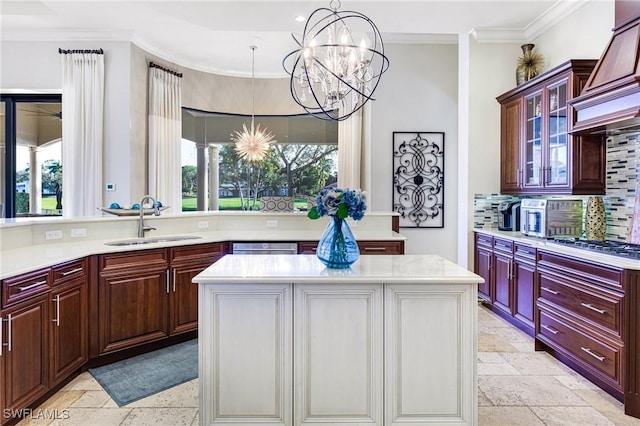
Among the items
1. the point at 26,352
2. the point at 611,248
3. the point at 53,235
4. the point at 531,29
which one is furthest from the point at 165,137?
the point at 611,248

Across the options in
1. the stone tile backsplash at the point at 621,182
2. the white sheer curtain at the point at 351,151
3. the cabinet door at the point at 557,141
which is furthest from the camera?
the white sheer curtain at the point at 351,151

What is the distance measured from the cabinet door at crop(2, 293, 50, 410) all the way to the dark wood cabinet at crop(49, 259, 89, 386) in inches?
2.9

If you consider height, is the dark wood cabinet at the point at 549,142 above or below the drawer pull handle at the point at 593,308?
above

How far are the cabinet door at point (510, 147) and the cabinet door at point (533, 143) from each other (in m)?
0.11

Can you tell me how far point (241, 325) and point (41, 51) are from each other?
526cm

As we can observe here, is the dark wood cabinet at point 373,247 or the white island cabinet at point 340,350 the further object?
the dark wood cabinet at point 373,247

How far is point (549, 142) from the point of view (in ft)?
11.7

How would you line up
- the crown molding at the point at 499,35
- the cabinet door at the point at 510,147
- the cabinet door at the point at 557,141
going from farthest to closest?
the crown molding at the point at 499,35
the cabinet door at the point at 510,147
the cabinet door at the point at 557,141

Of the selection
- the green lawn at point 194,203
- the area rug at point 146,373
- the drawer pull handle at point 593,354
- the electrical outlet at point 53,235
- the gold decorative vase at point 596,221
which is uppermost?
the green lawn at point 194,203

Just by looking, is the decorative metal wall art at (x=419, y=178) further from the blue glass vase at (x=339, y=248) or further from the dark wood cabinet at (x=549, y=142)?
the blue glass vase at (x=339, y=248)

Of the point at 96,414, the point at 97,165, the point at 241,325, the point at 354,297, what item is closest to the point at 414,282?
the point at 354,297

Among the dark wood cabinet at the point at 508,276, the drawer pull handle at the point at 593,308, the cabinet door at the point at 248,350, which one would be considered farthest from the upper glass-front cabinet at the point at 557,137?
the cabinet door at the point at 248,350

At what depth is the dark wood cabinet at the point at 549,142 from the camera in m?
3.29

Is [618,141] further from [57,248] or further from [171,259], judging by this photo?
[57,248]
